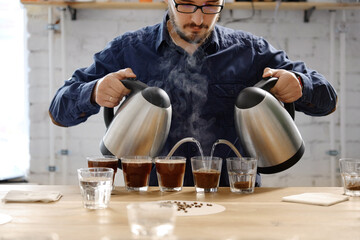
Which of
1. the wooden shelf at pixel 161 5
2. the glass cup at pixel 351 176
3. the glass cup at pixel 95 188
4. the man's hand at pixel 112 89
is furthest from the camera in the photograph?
the wooden shelf at pixel 161 5

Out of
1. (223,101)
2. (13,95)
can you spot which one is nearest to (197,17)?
(223,101)

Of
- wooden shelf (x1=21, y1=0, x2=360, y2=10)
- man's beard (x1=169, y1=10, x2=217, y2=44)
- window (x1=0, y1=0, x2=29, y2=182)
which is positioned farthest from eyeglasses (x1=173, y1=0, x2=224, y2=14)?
window (x1=0, y1=0, x2=29, y2=182)

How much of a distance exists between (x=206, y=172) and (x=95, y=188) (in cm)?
36

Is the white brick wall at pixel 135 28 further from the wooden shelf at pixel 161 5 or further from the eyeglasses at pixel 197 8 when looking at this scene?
the eyeglasses at pixel 197 8

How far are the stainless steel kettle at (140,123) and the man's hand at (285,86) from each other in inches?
14.1

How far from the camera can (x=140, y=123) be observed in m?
1.43

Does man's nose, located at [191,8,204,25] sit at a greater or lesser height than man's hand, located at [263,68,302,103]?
greater

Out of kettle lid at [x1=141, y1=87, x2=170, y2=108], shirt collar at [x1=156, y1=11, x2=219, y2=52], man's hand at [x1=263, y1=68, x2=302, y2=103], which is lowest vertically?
kettle lid at [x1=141, y1=87, x2=170, y2=108]

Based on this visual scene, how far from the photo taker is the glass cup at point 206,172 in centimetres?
139

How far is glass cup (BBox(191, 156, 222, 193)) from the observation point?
1391 millimetres

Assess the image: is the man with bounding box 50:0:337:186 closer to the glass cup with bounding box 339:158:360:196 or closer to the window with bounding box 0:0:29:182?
the glass cup with bounding box 339:158:360:196

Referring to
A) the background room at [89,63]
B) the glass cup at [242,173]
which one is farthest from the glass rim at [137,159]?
the background room at [89,63]

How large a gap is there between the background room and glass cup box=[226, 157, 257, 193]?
1610 millimetres

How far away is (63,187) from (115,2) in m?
1.56
